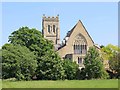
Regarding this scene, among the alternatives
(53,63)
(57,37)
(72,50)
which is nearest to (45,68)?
(53,63)

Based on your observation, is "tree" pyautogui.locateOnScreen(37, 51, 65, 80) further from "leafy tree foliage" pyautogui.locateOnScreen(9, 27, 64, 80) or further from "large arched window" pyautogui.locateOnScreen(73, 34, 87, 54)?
"large arched window" pyautogui.locateOnScreen(73, 34, 87, 54)

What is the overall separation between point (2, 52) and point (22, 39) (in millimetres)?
8119

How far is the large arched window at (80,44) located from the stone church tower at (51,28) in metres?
11.4

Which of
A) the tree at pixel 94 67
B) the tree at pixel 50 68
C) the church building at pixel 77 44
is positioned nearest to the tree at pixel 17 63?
the tree at pixel 50 68

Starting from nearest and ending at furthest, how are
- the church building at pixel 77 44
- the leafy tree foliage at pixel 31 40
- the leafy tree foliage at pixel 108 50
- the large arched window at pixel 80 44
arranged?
the leafy tree foliage at pixel 31 40
the church building at pixel 77 44
the leafy tree foliage at pixel 108 50
the large arched window at pixel 80 44

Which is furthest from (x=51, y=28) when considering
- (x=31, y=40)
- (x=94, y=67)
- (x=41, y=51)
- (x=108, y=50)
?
(x=94, y=67)

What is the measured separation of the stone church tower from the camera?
69.2 metres

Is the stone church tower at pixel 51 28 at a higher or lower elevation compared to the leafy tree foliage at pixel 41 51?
higher

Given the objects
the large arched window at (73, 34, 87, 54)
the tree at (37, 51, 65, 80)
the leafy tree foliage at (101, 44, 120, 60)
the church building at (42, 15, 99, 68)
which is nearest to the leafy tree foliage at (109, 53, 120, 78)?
the leafy tree foliage at (101, 44, 120, 60)

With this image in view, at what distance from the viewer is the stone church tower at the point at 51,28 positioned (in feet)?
227

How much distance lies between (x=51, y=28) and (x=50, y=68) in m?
29.4

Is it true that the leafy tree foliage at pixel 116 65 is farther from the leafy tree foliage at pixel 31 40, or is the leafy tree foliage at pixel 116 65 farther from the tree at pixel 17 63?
the tree at pixel 17 63

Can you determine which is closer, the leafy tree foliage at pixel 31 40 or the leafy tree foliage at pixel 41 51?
the leafy tree foliage at pixel 41 51

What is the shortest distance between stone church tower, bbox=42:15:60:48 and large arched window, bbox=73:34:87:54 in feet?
37.4
